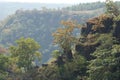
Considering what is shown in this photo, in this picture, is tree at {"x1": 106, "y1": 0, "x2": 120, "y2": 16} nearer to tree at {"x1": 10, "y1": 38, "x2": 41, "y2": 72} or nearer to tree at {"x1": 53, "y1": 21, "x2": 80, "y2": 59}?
tree at {"x1": 53, "y1": 21, "x2": 80, "y2": 59}

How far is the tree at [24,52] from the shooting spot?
84.9 metres

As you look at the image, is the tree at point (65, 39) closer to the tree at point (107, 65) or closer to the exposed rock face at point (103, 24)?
the exposed rock face at point (103, 24)

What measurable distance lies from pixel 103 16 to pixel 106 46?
12160 millimetres

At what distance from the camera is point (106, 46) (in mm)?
63031

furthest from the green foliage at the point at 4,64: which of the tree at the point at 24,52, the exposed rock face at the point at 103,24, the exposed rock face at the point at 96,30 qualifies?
the exposed rock face at the point at 103,24

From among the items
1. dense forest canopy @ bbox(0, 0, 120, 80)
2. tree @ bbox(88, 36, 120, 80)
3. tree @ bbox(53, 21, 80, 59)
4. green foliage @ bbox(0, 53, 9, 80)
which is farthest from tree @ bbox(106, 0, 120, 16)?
green foliage @ bbox(0, 53, 9, 80)

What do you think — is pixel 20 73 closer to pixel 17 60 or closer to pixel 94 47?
pixel 17 60

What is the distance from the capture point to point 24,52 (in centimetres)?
8519

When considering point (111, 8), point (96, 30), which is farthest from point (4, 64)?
point (111, 8)

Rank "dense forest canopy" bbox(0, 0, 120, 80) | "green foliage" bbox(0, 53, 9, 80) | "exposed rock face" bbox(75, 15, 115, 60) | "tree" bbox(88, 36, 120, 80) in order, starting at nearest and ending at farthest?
"tree" bbox(88, 36, 120, 80) → "dense forest canopy" bbox(0, 0, 120, 80) → "exposed rock face" bbox(75, 15, 115, 60) → "green foliage" bbox(0, 53, 9, 80)

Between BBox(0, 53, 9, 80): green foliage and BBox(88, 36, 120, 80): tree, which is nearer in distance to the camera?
BBox(88, 36, 120, 80): tree

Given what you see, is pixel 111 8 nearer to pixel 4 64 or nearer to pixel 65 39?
pixel 65 39

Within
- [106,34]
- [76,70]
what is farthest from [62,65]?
[106,34]

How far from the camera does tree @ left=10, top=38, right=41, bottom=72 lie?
84875mm
